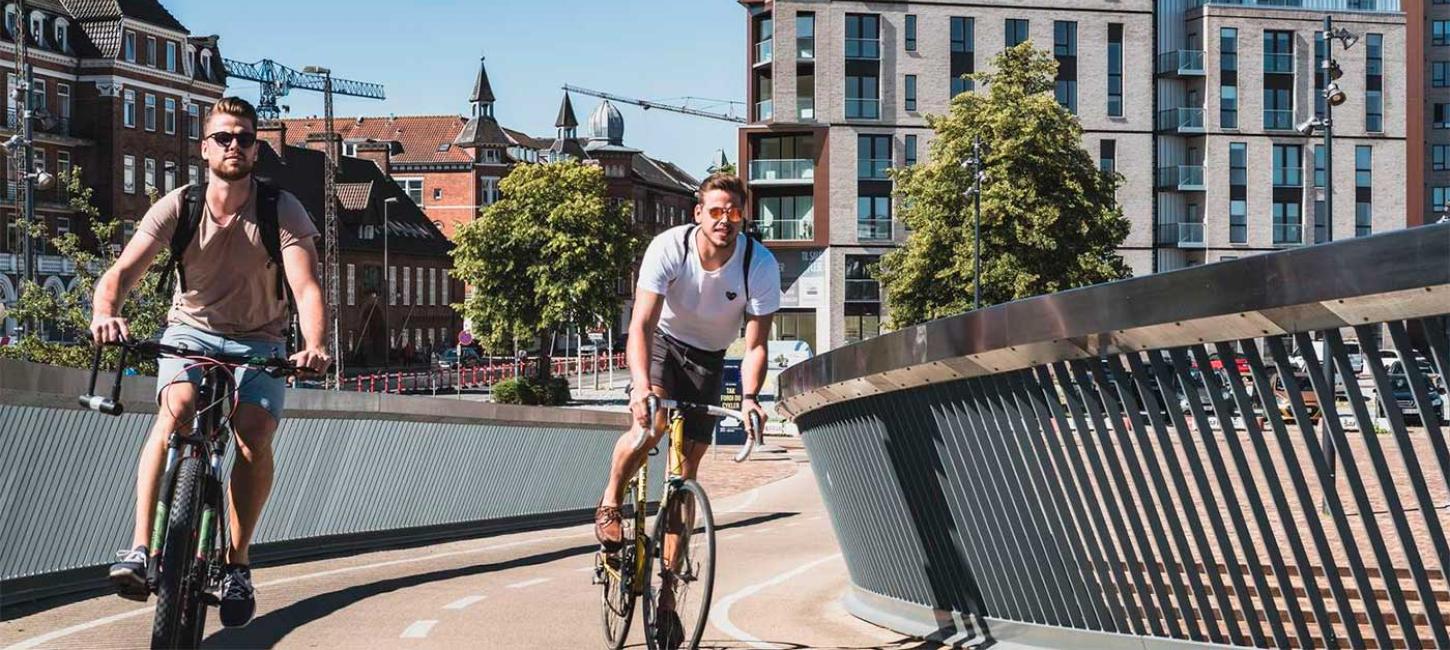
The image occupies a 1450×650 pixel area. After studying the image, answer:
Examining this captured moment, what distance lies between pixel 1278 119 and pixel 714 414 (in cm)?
7519

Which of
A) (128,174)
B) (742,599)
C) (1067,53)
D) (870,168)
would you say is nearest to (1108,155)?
(1067,53)

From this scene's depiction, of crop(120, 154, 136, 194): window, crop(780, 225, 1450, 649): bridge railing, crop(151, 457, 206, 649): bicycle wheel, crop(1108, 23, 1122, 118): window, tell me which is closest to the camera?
crop(780, 225, 1450, 649): bridge railing

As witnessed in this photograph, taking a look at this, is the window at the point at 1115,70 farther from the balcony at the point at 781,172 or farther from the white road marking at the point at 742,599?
the white road marking at the point at 742,599

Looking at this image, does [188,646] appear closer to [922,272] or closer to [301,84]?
[922,272]

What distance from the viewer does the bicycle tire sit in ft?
23.8

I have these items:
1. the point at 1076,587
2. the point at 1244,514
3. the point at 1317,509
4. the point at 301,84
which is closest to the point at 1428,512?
the point at 1317,509

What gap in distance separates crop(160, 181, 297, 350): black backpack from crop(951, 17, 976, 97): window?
70881 mm

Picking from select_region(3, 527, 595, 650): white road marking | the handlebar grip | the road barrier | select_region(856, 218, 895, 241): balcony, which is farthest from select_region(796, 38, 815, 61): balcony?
the handlebar grip

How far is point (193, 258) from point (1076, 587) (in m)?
3.34

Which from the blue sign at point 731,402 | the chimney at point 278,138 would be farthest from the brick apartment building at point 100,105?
the blue sign at point 731,402

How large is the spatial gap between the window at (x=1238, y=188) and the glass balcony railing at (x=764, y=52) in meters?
19.2

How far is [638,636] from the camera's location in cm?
859

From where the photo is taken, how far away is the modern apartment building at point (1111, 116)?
76.1 m

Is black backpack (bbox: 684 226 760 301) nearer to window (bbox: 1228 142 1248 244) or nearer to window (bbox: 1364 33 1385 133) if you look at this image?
window (bbox: 1228 142 1248 244)
